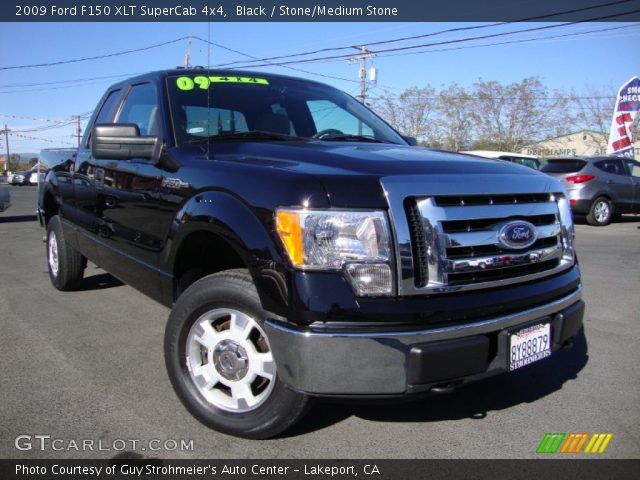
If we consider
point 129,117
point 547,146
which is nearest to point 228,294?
point 129,117

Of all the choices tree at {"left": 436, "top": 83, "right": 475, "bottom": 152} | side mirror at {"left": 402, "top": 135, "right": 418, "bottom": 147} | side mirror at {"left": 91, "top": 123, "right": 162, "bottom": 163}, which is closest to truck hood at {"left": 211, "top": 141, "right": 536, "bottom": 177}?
side mirror at {"left": 91, "top": 123, "right": 162, "bottom": 163}

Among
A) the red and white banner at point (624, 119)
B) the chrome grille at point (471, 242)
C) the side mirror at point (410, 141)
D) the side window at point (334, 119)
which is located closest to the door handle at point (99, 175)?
the side window at point (334, 119)

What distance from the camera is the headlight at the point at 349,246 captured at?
86.0 inches

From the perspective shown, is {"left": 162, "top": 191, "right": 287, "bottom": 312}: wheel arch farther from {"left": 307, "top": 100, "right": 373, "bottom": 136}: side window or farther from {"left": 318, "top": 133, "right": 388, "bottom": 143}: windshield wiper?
{"left": 307, "top": 100, "right": 373, "bottom": 136}: side window

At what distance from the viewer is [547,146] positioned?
44.9 m

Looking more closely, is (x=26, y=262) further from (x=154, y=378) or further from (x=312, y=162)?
(x=312, y=162)

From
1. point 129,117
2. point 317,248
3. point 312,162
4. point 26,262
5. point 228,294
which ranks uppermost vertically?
point 129,117

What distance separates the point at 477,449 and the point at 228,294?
140 cm

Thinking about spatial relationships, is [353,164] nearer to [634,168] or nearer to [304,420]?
[304,420]

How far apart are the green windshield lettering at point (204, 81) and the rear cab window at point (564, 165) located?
36.0 ft

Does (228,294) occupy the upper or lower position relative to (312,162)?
lower

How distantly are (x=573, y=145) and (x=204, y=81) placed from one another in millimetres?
52388

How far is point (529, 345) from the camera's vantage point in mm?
2502

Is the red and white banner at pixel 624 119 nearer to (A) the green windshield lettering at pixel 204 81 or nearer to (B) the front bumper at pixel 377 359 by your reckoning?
Answer: (A) the green windshield lettering at pixel 204 81
